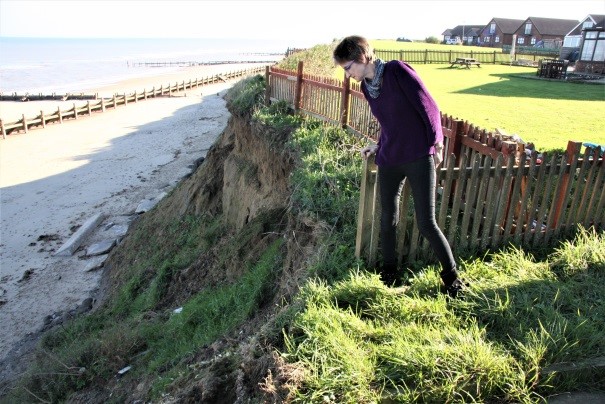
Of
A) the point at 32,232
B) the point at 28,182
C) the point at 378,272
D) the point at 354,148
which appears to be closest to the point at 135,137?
the point at 28,182

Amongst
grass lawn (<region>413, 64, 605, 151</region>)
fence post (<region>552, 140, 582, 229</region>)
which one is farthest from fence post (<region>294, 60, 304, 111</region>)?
fence post (<region>552, 140, 582, 229</region>)

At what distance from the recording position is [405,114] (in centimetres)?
370

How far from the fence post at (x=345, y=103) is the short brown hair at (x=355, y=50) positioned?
17.2ft

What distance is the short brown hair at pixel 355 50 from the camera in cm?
363

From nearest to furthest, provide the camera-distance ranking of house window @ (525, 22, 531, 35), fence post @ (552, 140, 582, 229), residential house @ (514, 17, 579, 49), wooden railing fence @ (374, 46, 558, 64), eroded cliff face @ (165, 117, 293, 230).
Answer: fence post @ (552, 140, 582, 229) < eroded cliff face @ (165, 117, 293, 230) < wooden railing fence @ (374, 46, 558, 64) < residential house @ (514, 17, 579, 49) < house window @ (525, 22, 531, 35)

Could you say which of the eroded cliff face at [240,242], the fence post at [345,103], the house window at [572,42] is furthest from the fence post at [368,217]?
the house window at [572,42]

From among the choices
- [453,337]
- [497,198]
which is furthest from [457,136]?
[453,337]

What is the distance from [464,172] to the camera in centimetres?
455

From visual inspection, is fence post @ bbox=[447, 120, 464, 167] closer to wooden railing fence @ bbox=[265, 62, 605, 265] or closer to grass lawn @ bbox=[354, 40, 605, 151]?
wooden railing fence @ bbox=[265, 62, 605, 265]

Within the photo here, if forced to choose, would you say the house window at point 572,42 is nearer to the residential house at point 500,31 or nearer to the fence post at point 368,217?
the residential house at point 500,31

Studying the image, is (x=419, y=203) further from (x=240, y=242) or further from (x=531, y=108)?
(x=531, y=108)

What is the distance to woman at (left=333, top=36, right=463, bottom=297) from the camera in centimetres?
363

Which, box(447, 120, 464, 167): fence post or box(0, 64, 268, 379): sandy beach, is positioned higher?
box(447, 120, 464, 167): fence post

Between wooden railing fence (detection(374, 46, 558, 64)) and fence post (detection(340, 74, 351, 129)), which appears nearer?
fence post (detection(340, 74, 351, 129))
